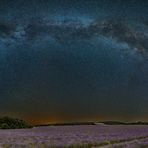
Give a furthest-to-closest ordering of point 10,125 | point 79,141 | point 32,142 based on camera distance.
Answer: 1. point 10,125
2. point 79,141
3. point 32,142

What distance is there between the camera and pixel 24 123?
184ft

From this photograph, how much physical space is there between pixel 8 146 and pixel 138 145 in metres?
5.81

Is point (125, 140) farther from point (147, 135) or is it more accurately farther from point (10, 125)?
point (10, 125)

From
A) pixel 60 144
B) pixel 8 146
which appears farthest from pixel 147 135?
pixel 8 146

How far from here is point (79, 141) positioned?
20.7 meters

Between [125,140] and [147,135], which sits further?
[147,135]

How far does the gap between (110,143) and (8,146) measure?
558 centimetres

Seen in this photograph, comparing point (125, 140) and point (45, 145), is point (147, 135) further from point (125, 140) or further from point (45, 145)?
point (45, 145)

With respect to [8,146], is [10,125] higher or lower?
higher

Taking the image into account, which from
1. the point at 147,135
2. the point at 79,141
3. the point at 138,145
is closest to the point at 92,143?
the point at 79,141

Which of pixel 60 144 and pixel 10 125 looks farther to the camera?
pixel 10 125

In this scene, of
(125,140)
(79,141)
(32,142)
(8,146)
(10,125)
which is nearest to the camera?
(8,146)

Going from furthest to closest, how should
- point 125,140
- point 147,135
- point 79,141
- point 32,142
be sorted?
point 147,135, point 125,140, point 79,141, point 32,142

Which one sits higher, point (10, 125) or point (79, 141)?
point (10, 125)
